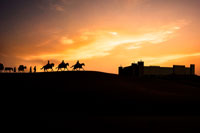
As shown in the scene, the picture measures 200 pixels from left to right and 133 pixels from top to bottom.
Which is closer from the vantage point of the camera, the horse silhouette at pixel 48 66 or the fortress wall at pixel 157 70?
the horse silhouette at pixel 48 66

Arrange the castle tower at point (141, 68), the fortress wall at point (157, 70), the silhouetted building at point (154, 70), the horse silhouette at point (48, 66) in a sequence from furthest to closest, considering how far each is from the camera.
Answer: the fortress wall at point (157, 70)
the silhouetted building at point (154, 70)
the castle tower at point (141, 68)
the horse silhouette at point (48, 66)

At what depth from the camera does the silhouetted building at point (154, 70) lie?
52.4 meters

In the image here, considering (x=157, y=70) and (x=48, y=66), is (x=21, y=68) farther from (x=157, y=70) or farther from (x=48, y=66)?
(x=157, y=70)

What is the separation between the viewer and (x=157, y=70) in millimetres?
57875

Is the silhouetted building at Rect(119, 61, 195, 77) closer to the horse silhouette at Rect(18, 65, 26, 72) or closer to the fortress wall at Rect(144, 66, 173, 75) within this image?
the fortress wall at Rect(144, 66, 173, 75)

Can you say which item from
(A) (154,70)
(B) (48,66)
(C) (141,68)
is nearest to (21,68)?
(B) (48,66)

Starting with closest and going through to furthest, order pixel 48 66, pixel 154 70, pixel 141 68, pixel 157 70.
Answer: pixel 48 66 < pixel 141 68 < pixel 154 70 < pixel 157 70

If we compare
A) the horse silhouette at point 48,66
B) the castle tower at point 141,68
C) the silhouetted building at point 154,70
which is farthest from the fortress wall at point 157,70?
the horse silhouette at point 48,66

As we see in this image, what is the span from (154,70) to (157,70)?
1.81 meters

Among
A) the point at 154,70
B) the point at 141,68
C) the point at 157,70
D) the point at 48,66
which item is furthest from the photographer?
the point at 157,70

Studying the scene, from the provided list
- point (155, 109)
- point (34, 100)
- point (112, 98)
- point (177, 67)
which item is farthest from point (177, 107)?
point (177, 67)

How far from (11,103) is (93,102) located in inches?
270

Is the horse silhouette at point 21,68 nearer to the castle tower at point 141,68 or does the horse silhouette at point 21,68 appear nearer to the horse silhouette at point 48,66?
the horse silhouette at point 48,66

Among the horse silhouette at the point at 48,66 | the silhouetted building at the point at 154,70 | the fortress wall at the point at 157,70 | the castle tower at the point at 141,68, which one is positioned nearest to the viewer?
the horse silhouette at the point at 48,66
